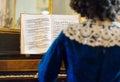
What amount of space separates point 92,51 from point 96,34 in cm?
9

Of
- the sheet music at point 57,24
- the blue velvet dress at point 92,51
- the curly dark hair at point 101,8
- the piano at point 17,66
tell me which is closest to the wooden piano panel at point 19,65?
the piano at point 17,66

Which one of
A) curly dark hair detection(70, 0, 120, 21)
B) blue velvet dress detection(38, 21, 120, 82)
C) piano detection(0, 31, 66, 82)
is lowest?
piano detection(0, 31, 66, 82)

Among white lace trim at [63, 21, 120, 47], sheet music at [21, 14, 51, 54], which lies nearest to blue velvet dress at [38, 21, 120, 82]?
white lace trim at [63, 21, 120, 47]

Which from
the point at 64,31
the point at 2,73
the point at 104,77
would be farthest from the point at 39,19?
the point at 104,77

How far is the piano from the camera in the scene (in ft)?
8.20

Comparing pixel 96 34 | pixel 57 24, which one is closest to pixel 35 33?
pixel 57 24

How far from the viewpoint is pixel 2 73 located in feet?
8.24

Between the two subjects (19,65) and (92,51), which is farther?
(19,65)

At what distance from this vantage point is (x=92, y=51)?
1451mm

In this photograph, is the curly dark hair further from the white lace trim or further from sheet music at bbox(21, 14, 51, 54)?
sheet music at bbox(21, 14, 51, 54)

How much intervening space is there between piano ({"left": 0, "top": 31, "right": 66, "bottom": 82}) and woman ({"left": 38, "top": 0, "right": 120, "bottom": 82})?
3.51ft

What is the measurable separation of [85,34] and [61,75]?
3.69 ft

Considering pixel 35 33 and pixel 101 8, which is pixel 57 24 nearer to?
pixel 35 33

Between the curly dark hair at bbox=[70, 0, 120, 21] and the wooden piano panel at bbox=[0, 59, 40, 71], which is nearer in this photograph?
the curly dark hair at bbox=[70, 0, 120, 21]
